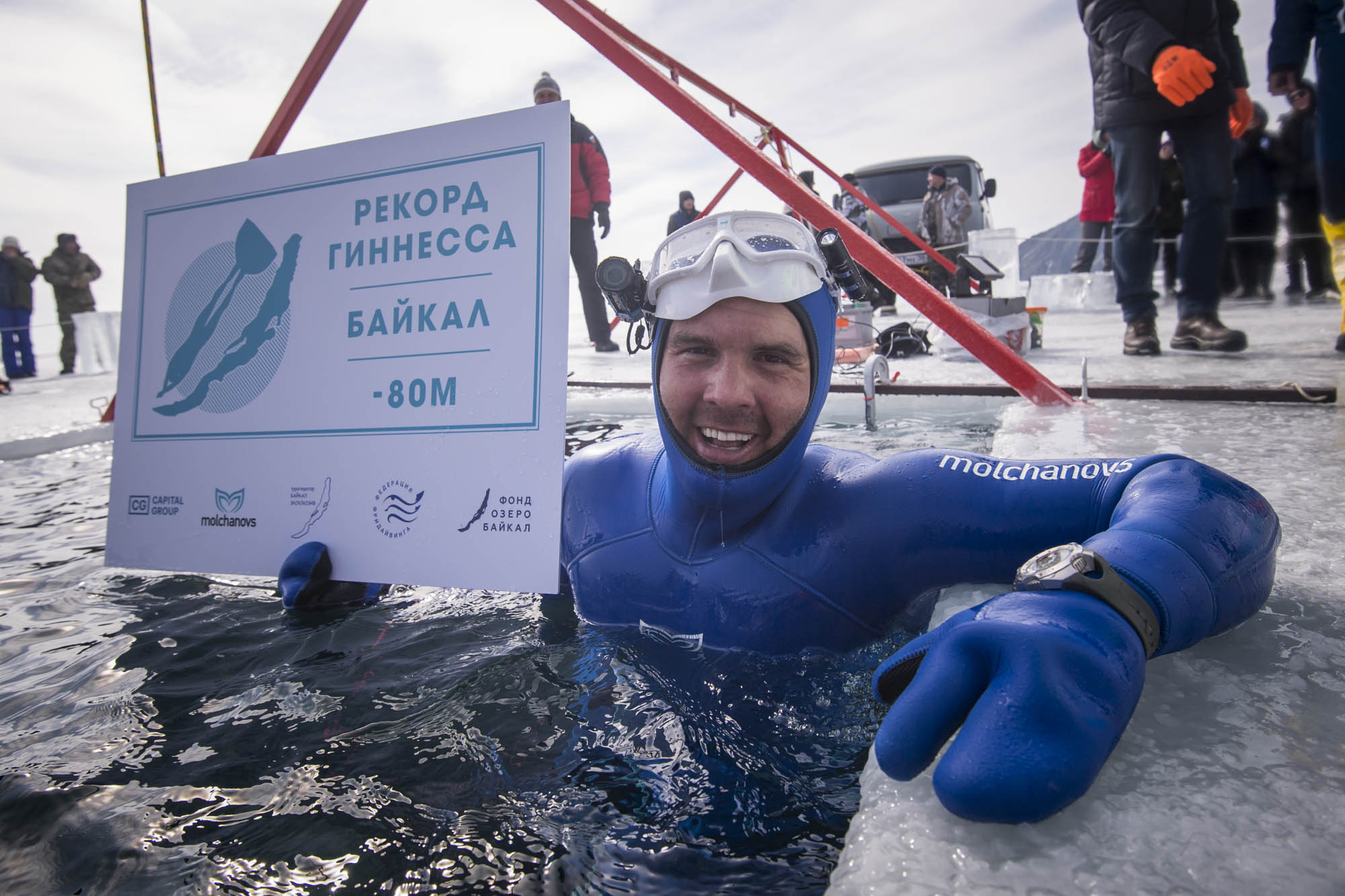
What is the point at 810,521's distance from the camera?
1930 mm

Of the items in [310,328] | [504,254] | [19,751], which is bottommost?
[19,751]

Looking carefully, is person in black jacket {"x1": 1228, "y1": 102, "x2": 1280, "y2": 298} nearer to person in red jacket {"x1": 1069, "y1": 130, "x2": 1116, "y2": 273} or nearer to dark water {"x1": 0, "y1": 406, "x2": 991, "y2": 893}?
person in red jacket {"x1": 1069, "y1": 130, "x2": 1116, "y2": 273}

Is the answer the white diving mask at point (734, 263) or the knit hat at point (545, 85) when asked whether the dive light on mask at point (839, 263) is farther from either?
the knit hat at point (545, 85)

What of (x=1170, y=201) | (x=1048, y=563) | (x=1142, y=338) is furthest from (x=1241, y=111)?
(x=1170, y=201)

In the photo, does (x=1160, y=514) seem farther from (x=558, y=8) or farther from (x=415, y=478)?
(x=558, y=8)

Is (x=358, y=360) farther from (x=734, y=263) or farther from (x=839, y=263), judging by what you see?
(x=839, y=263)

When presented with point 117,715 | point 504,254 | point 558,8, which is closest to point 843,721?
point 504,254

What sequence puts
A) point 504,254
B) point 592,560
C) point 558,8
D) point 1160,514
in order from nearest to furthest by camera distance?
point 1160,514
point 504,254
point 592,560
point 558,8

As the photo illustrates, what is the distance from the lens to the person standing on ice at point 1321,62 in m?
4.14

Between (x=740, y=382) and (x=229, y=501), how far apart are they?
1.58 m

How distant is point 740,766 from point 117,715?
4.78ft

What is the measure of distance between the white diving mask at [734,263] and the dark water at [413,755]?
35.2 inches

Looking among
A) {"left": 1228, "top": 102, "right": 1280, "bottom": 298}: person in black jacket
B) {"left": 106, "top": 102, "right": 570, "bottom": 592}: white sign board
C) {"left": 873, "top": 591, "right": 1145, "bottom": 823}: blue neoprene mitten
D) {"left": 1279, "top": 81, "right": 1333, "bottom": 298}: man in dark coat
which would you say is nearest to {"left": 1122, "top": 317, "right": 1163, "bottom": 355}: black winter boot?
{"left": 1228, "top": 102, "right": 1280, "bottom": 298}: person in black jacket

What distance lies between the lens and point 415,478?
204 centimetres
